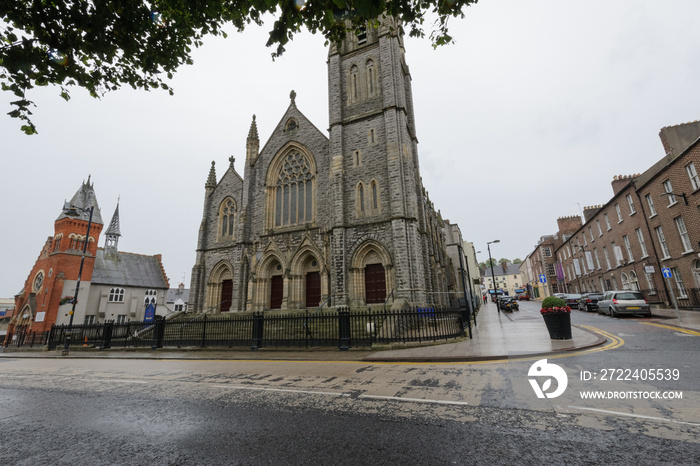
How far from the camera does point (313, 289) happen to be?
68.8 feet

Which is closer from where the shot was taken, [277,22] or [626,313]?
[277,22]

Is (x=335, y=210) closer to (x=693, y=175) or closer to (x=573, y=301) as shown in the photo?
(x=693, y=175)

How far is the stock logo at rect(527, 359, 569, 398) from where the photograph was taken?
15.3 feet

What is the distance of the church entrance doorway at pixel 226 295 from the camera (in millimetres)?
23812

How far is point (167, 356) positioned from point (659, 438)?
1426 centimetres

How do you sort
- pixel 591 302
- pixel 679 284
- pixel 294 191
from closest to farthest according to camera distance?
1. pixel 679 284
2. pixel 294 191
3. pixel 591 302

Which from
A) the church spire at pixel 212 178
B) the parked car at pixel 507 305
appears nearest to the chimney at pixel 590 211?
the parked car at pixel 507 305

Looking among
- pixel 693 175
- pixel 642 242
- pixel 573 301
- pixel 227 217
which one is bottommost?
pixel 573 301

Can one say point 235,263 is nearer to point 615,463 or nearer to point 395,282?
point 395,282

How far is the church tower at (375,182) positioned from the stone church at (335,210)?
69mm

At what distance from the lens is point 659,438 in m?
3.03

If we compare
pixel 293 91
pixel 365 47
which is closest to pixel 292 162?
pixel 293 91

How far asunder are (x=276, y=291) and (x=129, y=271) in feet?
103

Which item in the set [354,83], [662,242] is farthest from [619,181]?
[354,83]
